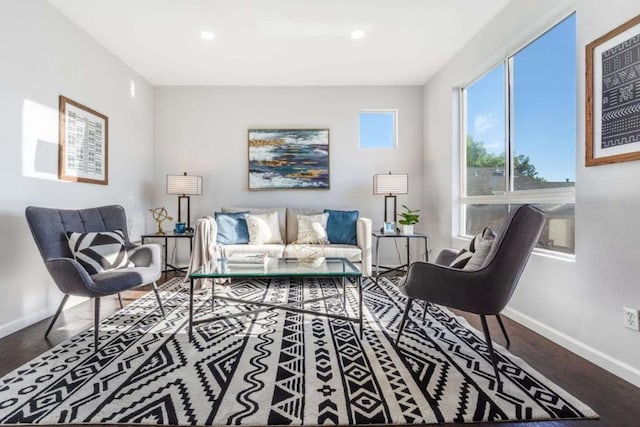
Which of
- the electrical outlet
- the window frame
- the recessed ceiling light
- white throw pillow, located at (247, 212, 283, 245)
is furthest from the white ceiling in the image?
the electrical outlet

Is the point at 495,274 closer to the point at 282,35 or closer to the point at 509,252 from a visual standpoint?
the point at 509,252

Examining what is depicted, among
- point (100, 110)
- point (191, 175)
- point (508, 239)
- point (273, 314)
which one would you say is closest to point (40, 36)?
point (100, 110)

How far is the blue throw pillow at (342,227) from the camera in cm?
403

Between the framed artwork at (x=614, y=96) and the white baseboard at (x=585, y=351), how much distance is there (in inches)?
42.3

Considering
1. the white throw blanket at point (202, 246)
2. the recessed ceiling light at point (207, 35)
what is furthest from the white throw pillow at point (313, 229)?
the recessed ceiling light at point (207, 35)

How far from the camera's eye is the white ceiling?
9.04 ft

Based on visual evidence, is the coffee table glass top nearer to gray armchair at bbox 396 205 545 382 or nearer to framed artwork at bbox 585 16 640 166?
gray armchair at bbox 396 205 545 382

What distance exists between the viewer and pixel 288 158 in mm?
4582

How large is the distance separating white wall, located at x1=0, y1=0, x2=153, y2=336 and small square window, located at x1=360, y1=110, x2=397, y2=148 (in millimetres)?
3092

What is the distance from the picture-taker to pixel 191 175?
446cm

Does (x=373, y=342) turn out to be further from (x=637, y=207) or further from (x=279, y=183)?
(x=279, y=183)

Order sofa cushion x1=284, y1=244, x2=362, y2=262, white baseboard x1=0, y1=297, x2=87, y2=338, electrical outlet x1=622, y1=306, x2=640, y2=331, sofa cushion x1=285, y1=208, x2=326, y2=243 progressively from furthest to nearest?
sofa cushion x1=285, y1=208, x2=326, y2=243, sofa cushion x1=284, y1=244, x2=362, y2=262, white baseboard x1=0, y1=297, x2=87, y2=338, electrical outlet x1=622, y1=306, x2=640, y2=331

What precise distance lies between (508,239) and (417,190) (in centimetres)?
301

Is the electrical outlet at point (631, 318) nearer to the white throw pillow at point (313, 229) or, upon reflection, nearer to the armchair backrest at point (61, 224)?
the white throw pillow at point (313, 229)
